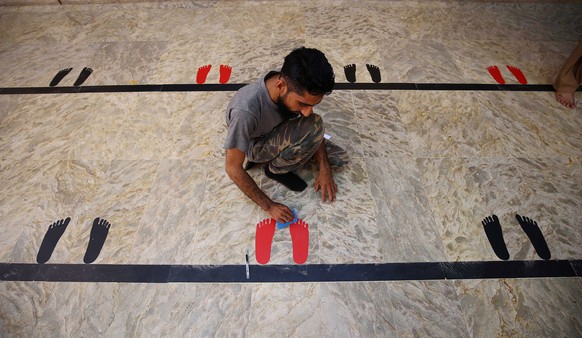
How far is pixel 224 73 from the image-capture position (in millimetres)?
2424

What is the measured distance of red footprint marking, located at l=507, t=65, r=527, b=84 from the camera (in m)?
2.40

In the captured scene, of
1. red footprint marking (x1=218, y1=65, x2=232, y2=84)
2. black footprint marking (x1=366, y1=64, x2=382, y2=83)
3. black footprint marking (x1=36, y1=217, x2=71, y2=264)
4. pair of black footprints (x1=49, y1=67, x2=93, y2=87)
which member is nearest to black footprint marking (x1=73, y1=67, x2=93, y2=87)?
pair of black footprints (x1=49, y1=67, x2=93, y2=87)

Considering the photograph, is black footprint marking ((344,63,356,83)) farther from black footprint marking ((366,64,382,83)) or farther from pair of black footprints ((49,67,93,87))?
pair of black footprints ((49,67,93,87))

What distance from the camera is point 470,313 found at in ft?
4.66

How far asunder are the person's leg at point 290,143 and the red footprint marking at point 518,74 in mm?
1907

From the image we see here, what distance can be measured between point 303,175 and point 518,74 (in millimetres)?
1975

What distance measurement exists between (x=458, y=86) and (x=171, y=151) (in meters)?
2.11

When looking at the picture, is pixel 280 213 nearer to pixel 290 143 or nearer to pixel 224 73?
pixel 290 143

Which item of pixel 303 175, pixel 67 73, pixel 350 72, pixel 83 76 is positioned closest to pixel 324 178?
pixel 303 175

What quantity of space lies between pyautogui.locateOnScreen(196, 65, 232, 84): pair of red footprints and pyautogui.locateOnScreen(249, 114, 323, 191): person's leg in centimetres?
99

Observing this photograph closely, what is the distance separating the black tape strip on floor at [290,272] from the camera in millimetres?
1503

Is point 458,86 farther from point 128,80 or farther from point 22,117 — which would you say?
point 22,117

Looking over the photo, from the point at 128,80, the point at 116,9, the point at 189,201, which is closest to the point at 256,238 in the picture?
the point at 189,201

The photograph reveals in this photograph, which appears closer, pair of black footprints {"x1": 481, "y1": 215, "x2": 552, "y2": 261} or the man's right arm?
the man's right arm
